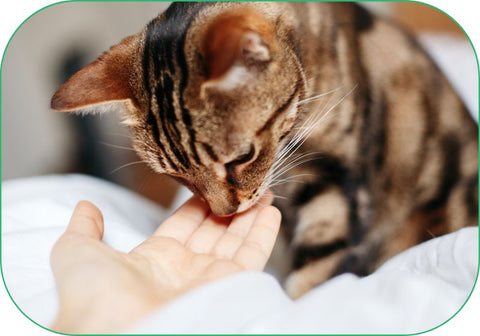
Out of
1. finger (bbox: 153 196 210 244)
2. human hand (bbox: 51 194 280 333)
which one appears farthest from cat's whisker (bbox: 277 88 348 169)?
finger (bbox: 153 196 210 244)

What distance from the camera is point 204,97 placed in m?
0.79

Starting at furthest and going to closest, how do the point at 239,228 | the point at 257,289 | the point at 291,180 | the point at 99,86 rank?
the point at 291,180
the point at 239,228
the point at 99,86
the point at 257,289

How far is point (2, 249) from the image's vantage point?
3.26 feet

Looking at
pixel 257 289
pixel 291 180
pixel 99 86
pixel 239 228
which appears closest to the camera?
pixel 257 289

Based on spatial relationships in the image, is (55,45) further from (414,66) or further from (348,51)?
(414,66)

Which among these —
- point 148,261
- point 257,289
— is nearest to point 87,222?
point 148,261

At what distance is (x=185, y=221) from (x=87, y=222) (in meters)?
0.20

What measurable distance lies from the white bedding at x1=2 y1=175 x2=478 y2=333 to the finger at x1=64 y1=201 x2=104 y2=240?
51 mm

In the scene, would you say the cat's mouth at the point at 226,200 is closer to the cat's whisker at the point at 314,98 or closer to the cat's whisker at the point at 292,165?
the cat's whisker at the point at 292,165

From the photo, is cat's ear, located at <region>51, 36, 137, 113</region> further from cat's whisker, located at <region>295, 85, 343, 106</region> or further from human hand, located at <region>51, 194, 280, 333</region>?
cat's whisker, located at <region>295, 85, 343, 106</region>

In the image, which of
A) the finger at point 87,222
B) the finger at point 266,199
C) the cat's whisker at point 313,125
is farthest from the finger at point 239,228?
the finger at point 87,222

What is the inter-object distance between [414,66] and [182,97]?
0.67 m

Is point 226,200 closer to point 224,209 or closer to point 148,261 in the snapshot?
point 224,209

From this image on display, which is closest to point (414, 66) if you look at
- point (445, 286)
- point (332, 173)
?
point (332, 173)
